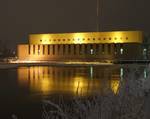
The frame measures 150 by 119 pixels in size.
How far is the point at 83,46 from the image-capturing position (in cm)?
11425

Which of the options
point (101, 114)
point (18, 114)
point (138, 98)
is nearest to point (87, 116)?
point (101, 114)

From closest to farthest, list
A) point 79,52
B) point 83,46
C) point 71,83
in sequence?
point 71,83, point 83,46, point 79,52

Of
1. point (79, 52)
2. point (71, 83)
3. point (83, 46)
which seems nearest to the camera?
point (71, 83)

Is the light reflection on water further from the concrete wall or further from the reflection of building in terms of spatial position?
the reflection of building

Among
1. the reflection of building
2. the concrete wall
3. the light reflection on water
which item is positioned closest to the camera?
the light reflection on water

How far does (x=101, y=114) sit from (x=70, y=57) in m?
108

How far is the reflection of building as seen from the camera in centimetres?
10800

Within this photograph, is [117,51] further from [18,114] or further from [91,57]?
[18,114]

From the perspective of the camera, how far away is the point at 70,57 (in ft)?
374

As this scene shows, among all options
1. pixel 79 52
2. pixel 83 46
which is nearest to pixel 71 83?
pixel 83 46

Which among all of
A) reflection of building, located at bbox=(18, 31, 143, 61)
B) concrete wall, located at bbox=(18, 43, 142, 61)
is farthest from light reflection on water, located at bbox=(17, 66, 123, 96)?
reflection of building, located at bbox=(18, 31, 143, 61)

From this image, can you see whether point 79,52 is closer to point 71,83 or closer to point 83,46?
point 83,46

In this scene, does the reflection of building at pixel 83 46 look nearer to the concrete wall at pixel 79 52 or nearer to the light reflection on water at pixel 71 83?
the concrete wall at pixel 79 52

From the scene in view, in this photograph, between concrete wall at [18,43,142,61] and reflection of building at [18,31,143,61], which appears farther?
concrete wall at [18,43,142,61]
